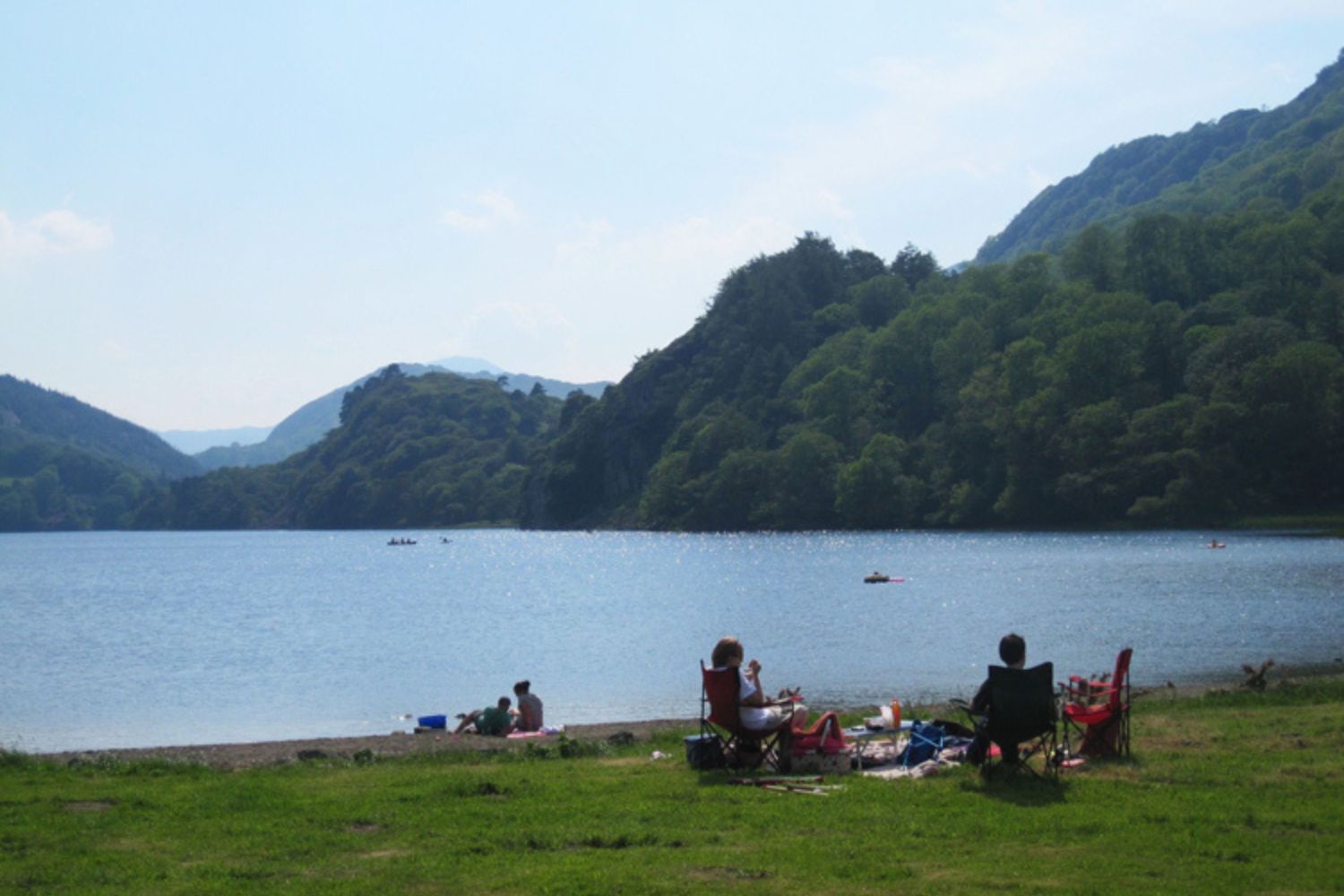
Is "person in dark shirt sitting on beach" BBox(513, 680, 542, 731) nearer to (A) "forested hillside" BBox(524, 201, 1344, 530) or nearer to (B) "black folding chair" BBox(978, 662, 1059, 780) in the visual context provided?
(B) "black folding chair" BBox(978, 662, 1059, 780)

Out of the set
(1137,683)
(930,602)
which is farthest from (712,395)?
(1137,683)

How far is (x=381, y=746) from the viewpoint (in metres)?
20.1

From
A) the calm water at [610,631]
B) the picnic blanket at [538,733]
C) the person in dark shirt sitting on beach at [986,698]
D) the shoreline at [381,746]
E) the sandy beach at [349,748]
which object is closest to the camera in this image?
the person in dark shirt sitting on beach at [986,698]

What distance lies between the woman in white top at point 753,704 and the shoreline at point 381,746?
14.5 ft

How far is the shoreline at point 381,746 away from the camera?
17438 mm

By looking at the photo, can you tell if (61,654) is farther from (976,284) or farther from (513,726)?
(976,284)

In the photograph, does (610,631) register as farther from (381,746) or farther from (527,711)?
(381,746)

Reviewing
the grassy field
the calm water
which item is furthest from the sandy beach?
the calm water

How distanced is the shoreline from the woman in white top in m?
4.42

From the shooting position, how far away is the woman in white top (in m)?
13.3

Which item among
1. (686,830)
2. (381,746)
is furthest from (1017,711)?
(381,746)

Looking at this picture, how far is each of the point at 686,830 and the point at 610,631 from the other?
128 feet

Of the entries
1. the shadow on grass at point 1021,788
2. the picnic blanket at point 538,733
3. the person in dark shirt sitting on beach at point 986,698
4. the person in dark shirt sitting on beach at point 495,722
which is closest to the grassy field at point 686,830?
the shadow on grass at point 1021,788

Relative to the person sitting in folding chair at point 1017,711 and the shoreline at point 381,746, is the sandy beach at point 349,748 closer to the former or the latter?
the shoreline at point 381,746
